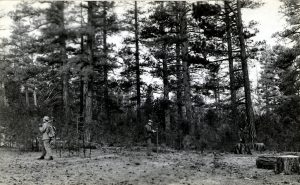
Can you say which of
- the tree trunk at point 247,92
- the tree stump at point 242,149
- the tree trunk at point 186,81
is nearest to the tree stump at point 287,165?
the tree stump at point 242,149

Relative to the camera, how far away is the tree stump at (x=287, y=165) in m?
11.2

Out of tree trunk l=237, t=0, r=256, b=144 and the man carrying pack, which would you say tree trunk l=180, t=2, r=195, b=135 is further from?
the man carrying pack

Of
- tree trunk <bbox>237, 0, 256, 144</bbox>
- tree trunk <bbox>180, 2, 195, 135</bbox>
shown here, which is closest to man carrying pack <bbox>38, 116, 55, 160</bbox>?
tree trunk <bbox>180, 2, 195, 135</bbox>

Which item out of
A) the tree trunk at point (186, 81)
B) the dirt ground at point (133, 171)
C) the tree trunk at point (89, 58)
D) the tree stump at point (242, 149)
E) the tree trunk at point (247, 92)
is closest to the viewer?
the dirt ground at point (133, 171)

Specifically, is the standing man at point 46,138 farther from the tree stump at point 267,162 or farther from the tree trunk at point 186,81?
the tree trunk at point 186,81

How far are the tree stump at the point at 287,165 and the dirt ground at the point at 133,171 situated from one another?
13.2 inches

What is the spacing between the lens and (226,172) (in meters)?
11.6

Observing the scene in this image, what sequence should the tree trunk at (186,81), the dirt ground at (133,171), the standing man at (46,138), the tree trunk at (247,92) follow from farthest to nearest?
the tree trunk at (186,81)
the tree trunk at (247,92)
the standing man at (46,138)
the dirt ground at (133,171)

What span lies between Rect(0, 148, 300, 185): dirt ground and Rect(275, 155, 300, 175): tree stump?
336 mm

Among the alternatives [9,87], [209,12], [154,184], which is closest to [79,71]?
[209,12]

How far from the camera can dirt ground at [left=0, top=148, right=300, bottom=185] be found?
32.9 feet

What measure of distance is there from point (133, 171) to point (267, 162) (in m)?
4.57

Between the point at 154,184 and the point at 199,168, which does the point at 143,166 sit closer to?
the point at 199,168

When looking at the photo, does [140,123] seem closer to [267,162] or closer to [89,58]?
[89,58]
